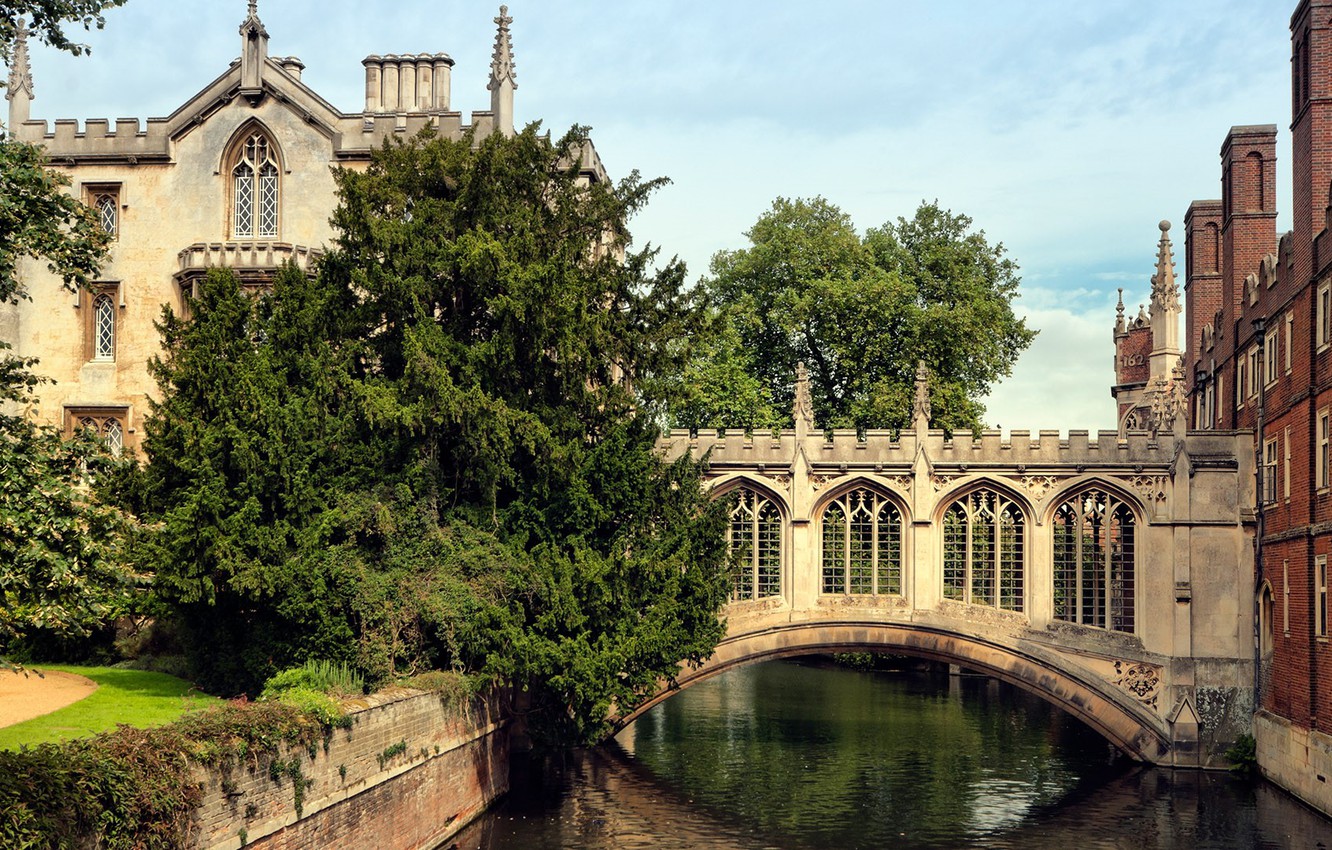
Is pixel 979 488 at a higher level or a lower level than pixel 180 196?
lower

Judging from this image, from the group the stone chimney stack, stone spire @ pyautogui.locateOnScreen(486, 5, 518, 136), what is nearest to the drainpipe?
stone spire @ pyautogui.locateOnScreen(486, 5, 518, 136)

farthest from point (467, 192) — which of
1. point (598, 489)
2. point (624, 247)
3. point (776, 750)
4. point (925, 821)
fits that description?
point (776, 750)

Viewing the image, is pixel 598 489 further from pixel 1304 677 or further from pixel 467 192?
pixel 1304 677

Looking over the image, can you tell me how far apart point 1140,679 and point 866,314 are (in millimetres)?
13403

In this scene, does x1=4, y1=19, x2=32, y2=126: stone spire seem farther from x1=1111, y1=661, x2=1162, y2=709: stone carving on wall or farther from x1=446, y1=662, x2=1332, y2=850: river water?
→ x1=1111, y1=661, x2=1162, y2=709: stone carving on wall

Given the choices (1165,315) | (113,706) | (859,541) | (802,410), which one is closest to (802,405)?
(802,410)

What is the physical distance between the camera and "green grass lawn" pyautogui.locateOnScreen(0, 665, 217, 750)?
15914 millimetres

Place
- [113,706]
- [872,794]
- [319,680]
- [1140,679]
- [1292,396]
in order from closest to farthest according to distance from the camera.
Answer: [113,706] → [319,680] → [1292,396] → [872,794] → [1140,679]

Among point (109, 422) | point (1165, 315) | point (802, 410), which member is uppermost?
point (1165, 315)

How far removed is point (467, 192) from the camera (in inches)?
862

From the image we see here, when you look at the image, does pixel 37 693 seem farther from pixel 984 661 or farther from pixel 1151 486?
pixel 1151 486

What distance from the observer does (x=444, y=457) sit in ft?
73.2

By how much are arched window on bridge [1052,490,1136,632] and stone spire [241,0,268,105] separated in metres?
17.7

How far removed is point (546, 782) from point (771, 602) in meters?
5.66
